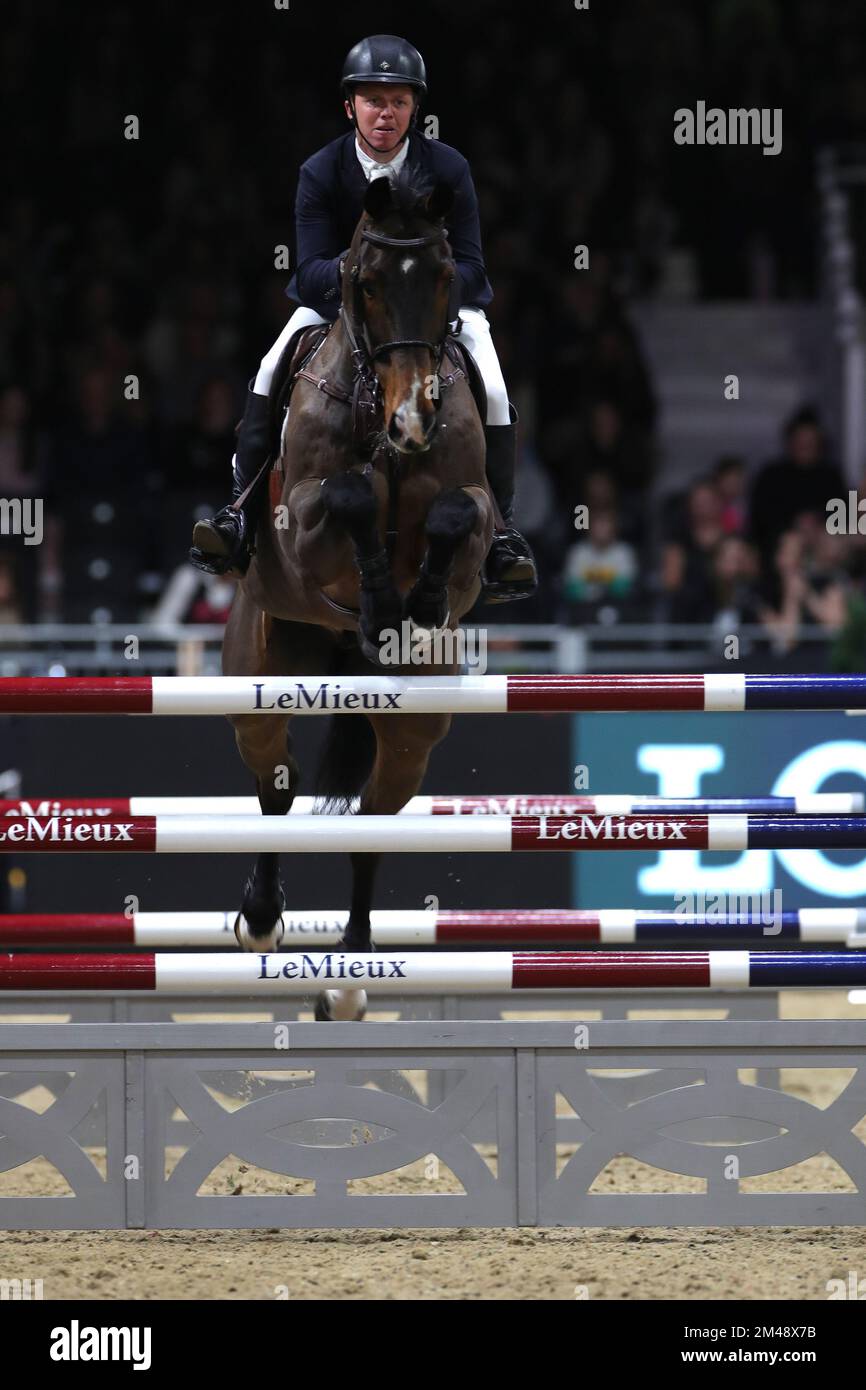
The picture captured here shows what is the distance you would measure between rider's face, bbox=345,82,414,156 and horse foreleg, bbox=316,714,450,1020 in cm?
148

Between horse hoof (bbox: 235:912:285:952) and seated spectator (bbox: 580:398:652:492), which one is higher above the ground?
seated spectator (bbox: 580:398:652:492)

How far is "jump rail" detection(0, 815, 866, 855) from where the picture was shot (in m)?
4.30

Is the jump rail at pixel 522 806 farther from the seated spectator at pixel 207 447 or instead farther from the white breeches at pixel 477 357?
the seated spectator at pixel 207 447

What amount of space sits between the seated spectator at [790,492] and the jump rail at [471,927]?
6.68 metres

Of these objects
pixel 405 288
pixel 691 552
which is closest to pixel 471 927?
pixel 405 288

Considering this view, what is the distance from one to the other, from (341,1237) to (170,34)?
1120 cm

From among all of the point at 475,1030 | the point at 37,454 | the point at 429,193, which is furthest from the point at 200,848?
the point at 37,454

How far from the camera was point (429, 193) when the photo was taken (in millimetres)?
4488

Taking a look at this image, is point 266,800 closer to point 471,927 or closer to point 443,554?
point 471,927

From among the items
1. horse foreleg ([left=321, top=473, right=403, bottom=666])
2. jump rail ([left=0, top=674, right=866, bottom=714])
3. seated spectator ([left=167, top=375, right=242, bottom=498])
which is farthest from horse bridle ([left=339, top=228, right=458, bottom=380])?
seated spectator ([left=167, top=375, right=242, bottom=498])

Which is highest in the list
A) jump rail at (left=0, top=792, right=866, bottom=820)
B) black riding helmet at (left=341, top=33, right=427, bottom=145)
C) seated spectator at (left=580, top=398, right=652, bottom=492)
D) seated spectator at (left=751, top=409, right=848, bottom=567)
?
seated spectator at (left=580, top=398, right=652, bottom=492)

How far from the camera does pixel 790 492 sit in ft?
38.4

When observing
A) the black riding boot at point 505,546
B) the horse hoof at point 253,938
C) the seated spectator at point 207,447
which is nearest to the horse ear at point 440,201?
the black riding boot at point 505,546

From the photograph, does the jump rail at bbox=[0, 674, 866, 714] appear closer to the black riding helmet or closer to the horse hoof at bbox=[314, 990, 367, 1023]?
the horse hoof at bbox=[314, 990, 367, 1023]
